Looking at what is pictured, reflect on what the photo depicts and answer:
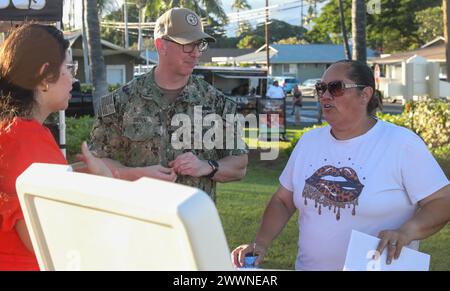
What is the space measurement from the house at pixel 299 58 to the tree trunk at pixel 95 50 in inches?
1990

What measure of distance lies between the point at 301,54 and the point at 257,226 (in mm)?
63424

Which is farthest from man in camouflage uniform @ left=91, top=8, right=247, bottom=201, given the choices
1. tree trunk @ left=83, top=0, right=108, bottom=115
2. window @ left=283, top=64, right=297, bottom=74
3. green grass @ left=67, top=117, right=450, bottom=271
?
window @ left=283, top=64, right=297, bottom=74

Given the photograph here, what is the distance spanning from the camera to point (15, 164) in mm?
1928

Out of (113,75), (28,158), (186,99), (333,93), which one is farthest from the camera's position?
(113,75)

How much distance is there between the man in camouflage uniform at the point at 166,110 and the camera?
3283mm

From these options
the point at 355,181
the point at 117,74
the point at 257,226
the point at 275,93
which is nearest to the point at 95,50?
the point at 275,93

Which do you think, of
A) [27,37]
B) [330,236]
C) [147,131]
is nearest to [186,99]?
[147,131]

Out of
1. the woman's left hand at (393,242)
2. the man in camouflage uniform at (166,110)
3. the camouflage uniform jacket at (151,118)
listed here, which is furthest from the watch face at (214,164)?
the woman's left hand at (393,242)

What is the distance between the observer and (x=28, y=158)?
1940mm

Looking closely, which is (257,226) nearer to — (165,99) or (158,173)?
(165,99)

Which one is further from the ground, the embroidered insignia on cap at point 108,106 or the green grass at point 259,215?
the embroidered insignia on cap at point 108,106

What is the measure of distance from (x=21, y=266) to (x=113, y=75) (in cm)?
3477

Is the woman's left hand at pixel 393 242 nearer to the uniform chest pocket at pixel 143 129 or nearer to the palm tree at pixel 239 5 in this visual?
the uniform chest pocket at pixel 143 129
